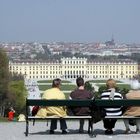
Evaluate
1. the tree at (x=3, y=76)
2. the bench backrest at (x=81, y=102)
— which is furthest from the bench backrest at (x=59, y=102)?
the tree at (x=3, y=76)

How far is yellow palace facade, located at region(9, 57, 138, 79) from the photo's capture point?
114312 mm

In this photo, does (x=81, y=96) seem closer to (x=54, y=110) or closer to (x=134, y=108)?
(x=54, y=110)

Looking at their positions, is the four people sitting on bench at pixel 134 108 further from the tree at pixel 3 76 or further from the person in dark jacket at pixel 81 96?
the tree at pixel 3 76

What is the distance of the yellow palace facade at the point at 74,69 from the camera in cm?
11431

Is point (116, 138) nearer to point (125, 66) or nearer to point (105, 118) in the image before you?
point (105, 118)

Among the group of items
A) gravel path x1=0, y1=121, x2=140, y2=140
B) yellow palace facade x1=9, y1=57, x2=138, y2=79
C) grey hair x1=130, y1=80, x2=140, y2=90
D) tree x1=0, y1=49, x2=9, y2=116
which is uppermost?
grey hair x1=130, y1=80, x2=140, y2=90

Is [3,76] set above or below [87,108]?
below

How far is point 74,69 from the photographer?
113500mm

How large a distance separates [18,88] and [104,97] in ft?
119

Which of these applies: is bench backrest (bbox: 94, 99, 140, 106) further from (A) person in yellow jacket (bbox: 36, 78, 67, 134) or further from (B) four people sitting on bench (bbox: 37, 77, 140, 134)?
(A) person in yellow jacket (bbox: 36, 78, 67, 134)

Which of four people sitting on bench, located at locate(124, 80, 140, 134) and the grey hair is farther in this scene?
four people sitting on bench, located at locate(124, 80, 140, 134)

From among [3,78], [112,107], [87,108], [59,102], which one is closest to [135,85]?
[112,107]

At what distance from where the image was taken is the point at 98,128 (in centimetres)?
972

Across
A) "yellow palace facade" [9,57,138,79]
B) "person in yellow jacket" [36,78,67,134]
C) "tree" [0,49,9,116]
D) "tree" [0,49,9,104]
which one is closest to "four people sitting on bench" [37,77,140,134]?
"person in yellow jacket" [36,78,67,134]
